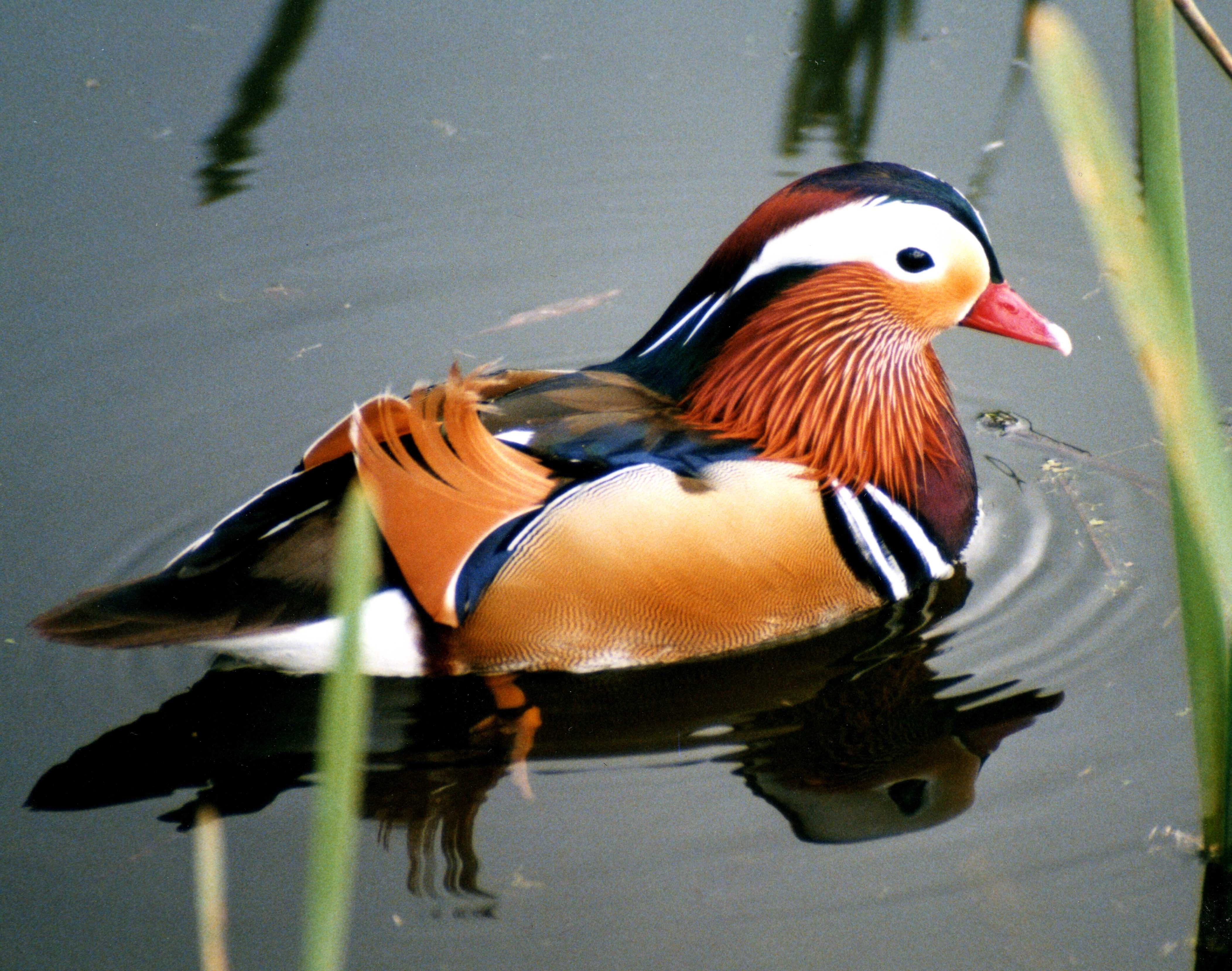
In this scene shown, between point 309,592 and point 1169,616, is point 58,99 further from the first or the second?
point 1169,616

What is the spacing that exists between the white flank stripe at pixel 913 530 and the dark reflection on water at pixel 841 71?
1960 millimetres

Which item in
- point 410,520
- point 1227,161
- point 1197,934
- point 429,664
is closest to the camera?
point 1197,934

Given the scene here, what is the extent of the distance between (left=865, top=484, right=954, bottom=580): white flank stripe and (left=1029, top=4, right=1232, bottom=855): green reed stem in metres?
1.42

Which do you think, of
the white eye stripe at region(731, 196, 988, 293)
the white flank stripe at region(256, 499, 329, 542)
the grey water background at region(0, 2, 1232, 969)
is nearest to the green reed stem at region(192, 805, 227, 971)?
the grey water background at region(0, 2, 1232, 969)

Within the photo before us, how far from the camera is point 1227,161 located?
4.66 meters

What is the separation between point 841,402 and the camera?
3.40 meters

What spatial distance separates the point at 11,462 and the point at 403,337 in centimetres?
124

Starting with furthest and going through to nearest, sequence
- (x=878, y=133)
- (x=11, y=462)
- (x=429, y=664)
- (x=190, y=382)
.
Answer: (x=878, y=133) < (x=190, y=382) < (x=11, y=462) < (x=429, y=664)

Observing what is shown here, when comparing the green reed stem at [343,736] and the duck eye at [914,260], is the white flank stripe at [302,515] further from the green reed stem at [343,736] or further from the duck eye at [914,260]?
the green reed stem at [343,736]

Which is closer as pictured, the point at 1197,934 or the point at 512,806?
the point at 1197,934

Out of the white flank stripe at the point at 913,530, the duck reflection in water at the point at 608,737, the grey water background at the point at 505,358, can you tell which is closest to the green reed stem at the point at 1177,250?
the grey water background at the point at 505,358

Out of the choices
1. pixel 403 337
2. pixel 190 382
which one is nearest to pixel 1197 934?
pixel 403 337

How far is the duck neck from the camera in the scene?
3332 millimetres

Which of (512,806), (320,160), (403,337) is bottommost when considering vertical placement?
(512,806)
